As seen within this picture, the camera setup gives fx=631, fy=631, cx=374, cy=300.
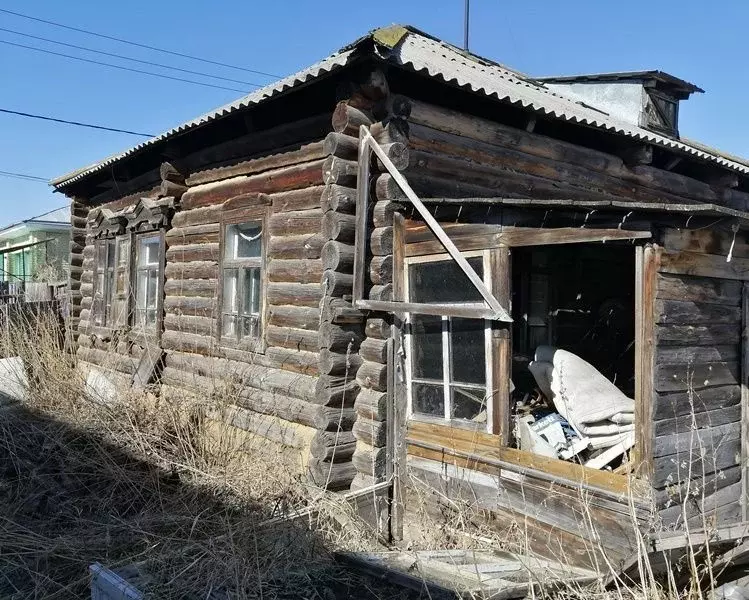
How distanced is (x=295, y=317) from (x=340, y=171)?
5.47ft

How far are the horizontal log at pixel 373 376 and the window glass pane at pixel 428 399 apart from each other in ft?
1.01

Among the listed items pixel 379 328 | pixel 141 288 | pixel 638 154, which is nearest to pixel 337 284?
pixel 379 328

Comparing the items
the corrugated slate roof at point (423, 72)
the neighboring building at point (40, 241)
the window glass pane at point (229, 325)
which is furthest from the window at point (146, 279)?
the neighboring building at point (40, 241)

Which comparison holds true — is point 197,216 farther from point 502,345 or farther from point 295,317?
point 502,345

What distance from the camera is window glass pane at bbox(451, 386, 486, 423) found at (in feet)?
17.9

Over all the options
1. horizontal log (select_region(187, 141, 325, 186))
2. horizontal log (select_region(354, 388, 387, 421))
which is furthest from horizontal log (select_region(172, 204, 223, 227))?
horizontal log (select_region(354, 388, 387, 421))

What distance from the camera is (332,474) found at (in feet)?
19.4

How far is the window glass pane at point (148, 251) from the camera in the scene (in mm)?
9562

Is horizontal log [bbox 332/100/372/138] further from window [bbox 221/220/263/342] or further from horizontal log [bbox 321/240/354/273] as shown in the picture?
window [bbox 221/220/263/342]

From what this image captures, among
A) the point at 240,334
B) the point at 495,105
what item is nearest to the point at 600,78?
the point at 495,105

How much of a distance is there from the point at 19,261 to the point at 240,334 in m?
26.9

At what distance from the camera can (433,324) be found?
5.80 meters

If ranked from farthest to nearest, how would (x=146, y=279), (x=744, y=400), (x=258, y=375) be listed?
(x=146, y=279), (x=258, y=375), (x=744, y=400)

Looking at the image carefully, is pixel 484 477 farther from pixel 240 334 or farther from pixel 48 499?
pixel 48 499
